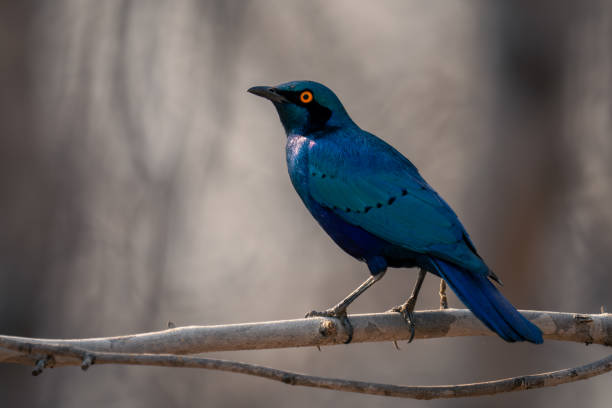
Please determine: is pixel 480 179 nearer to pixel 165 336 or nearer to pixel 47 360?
pixel 165 336

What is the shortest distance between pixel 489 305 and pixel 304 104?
176 cm

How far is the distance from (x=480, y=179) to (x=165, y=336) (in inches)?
193

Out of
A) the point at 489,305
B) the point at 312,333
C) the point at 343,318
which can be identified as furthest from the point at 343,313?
the point at 489,305

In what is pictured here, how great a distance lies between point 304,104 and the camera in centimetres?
448

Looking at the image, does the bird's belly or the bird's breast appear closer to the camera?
the bird's belly

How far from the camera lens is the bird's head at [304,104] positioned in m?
4.47

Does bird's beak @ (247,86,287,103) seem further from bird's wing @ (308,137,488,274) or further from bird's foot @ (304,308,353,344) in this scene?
bird's foot @ (304,308,353,344)

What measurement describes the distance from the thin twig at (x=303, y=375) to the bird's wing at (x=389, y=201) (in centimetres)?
68

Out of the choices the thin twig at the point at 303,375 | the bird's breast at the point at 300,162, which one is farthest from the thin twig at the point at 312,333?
the bird's breast at the point at 300,162

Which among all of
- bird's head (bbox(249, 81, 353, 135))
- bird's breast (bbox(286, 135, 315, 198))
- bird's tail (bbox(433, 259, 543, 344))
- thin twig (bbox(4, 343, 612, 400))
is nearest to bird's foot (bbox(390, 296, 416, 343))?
bird's tail (bbox(433, 259, 543, 344))

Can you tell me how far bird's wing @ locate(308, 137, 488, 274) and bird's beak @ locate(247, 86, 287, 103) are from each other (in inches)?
17.4

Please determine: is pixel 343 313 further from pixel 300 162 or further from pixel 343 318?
pixel 300 162

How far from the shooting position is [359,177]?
4160 millimetres

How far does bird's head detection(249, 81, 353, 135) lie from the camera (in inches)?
176
